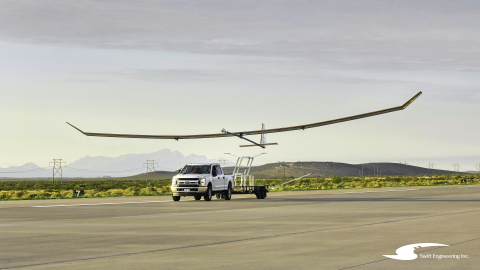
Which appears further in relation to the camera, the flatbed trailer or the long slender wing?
the flatbed trailer

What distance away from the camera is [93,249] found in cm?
1335

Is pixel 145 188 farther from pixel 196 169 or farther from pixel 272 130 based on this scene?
pixel 272 130

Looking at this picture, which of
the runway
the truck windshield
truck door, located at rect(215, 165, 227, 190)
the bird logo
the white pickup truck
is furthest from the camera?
truck door, located at rect(215, 165, 227, 190)

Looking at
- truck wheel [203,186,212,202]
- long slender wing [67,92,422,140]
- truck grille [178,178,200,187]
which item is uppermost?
long slender wing [67,92,422,140]

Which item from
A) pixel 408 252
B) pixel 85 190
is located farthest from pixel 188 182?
pixel 85 190

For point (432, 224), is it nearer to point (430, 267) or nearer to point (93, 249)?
point (430, 267)

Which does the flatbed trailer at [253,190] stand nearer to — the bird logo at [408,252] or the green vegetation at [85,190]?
the green vegetation at [85,190]

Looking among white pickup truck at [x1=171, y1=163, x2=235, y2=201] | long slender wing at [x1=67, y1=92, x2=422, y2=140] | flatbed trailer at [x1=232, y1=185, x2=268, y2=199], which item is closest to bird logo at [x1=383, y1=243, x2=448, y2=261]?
long slender wing at [x1=67, y1=92, x2=422, y2=140]

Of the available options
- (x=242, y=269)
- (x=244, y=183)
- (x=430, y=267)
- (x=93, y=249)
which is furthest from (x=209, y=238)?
(x=244, y=183)

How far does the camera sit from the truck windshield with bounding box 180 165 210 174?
3738 centimetres

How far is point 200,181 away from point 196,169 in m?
A: 1.44

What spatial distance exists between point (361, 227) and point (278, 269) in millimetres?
8536

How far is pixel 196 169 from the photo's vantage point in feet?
124

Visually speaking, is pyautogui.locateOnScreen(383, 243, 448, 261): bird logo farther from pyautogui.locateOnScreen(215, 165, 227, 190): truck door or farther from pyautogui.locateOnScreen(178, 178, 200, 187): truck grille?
pyautogui.locateOnScreen(215, 165, 227, 190): truck door
